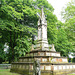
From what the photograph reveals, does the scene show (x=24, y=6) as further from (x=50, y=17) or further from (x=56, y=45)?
(x=56, y=45)

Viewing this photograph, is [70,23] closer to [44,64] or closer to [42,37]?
[42,37]

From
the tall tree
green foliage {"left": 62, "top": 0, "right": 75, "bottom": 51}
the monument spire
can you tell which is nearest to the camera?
the monument spire

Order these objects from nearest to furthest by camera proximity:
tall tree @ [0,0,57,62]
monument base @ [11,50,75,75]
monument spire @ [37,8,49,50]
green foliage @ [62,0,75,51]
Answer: monument base @ [11,50,75,75], monument spire @ [37,8,49,50], tall tree @ [0,0,57,62], green foliage @ [62,0,75,51]

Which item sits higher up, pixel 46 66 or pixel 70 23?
pixel 70 23

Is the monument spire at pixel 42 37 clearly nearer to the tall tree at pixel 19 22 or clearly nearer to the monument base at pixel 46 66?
the monument base at pixel 46 66

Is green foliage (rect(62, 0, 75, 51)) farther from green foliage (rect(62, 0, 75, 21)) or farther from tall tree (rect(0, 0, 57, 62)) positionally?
tall tree (rect(0, 0, 57, 62))

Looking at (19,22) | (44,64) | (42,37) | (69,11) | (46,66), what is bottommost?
(46,66)

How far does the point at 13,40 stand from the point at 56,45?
420 inches

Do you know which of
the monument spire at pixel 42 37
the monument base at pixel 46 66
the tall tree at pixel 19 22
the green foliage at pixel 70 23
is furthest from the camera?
the green foliage at pixel 70 23

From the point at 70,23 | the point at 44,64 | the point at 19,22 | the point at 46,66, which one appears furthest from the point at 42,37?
the point at 70,23

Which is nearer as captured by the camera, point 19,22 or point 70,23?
point 19,22

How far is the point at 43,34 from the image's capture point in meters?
15.6

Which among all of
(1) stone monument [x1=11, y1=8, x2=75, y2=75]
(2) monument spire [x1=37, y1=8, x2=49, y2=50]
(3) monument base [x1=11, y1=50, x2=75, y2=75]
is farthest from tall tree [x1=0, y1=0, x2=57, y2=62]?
(3) monument base [x1=11, y1=50, x2=75, y2=75]

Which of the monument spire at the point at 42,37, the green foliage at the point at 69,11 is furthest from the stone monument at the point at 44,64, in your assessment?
the green foliage at the point at 69,11
